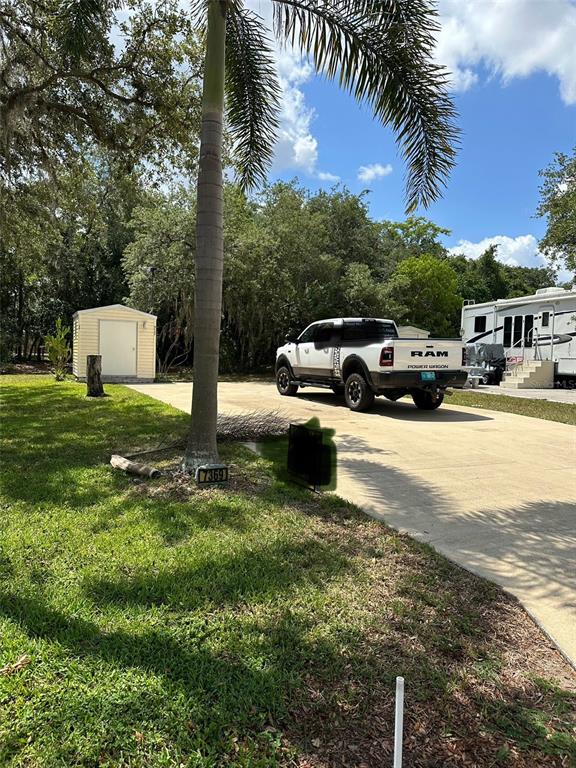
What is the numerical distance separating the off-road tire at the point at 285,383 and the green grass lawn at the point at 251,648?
8955 millimetres

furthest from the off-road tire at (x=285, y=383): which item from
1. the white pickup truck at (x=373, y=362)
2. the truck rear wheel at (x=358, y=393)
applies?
the truck rear wheel at (x=358, y=393)

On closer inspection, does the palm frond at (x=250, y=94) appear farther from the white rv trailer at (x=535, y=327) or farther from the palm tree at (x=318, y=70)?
→ the white rv trailer at (x=535, y=327)

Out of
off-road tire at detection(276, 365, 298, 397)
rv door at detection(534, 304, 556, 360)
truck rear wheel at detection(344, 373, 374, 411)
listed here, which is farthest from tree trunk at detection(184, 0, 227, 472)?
rv door at detection(534, 304, 556, 360)

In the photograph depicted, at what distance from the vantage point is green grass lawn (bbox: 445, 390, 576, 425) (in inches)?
412

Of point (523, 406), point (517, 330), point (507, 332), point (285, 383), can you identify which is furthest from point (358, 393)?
point (507, 332)

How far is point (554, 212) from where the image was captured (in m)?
15.4

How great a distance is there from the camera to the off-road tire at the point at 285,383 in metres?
13.1

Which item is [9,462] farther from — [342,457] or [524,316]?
[524,316]

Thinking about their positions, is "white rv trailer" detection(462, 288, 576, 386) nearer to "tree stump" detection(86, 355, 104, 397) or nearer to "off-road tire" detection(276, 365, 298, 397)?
"off-road tire" detection(276, 365, 298, 397)

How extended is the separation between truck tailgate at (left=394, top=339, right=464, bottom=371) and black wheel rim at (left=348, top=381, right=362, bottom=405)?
1132mm

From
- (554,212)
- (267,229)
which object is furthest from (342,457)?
(267,229)

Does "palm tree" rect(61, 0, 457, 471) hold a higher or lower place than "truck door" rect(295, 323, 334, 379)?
higher

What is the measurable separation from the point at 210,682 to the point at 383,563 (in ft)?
5.03

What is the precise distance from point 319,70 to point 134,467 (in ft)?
16.2
